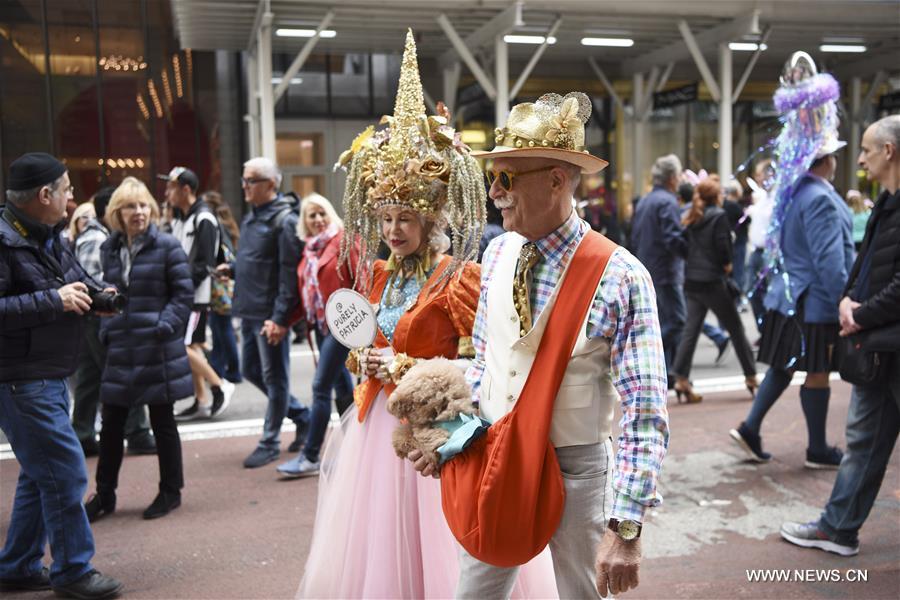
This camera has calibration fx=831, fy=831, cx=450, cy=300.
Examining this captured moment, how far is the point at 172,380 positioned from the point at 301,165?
1411 centimetres

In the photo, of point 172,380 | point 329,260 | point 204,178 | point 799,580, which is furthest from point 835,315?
point 204,178

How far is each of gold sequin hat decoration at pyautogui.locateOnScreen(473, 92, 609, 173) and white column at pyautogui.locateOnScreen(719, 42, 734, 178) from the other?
45.3ft

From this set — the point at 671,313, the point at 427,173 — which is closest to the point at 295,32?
the point at 671,313

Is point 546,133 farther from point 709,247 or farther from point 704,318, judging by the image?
point 709,247

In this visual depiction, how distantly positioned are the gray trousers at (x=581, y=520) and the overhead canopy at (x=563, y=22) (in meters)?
12.1

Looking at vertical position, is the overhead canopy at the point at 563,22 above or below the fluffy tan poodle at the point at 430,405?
above

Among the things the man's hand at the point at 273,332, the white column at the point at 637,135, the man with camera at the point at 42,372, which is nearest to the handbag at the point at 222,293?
the man's hand at the point at 273,332

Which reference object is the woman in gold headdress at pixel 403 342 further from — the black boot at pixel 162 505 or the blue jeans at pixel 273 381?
the blue jeans at pixel 273 381

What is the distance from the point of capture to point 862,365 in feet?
13.1

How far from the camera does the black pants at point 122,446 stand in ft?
16.3

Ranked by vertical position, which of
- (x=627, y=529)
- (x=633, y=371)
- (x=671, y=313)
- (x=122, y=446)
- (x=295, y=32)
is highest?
(x=295, y=32)

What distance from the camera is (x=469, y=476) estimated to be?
233cm

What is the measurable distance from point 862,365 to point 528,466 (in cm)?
248

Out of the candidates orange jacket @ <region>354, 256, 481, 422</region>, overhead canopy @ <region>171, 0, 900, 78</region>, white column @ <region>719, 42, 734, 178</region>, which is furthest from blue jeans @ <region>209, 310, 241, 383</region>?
white column @ <region>719, 42, 734, 178</region>
